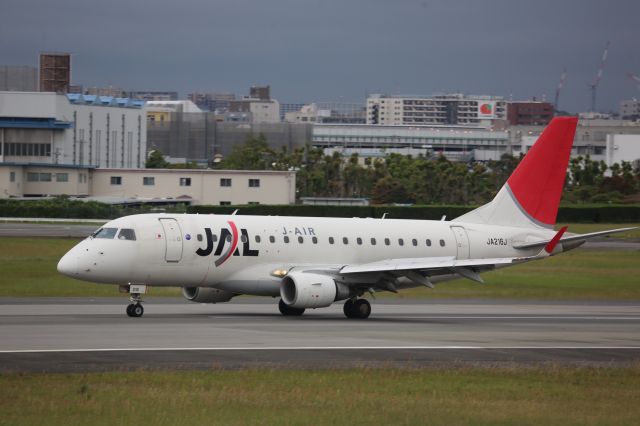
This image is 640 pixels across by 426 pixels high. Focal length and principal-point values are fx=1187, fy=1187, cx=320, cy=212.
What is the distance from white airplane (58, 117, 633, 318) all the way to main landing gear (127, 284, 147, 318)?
0.11 feet

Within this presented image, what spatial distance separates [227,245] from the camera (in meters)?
39.8

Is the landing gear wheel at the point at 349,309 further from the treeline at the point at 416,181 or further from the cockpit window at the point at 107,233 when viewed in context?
the treeline at the point at 416,181

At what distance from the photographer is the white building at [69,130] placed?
138000 millimetres

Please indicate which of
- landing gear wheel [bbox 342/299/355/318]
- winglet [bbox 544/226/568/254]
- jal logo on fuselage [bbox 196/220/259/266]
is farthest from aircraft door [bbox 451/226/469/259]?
jal logo on fuselage [bbox 196/220/259/266]

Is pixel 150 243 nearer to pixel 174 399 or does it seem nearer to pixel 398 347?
pixel 398 347

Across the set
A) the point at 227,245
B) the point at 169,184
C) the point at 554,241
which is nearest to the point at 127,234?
the point at 227,245

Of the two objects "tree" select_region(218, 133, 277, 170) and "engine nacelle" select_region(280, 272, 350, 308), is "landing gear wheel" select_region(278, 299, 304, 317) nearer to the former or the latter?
"engine nacelle" select_region(280, 272, 350, 308)

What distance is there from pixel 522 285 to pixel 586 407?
38.6 m

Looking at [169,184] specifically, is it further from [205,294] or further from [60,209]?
[205,294]

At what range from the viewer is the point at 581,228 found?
101 m

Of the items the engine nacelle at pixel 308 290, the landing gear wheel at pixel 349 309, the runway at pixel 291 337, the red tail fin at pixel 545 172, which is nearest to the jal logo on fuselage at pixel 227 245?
the engine nacelle at pixel 308 290

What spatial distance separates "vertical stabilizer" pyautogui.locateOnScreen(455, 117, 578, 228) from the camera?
46781 millimetres

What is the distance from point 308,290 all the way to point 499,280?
24409 millimetres

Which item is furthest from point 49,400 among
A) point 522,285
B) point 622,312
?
point 522,285
